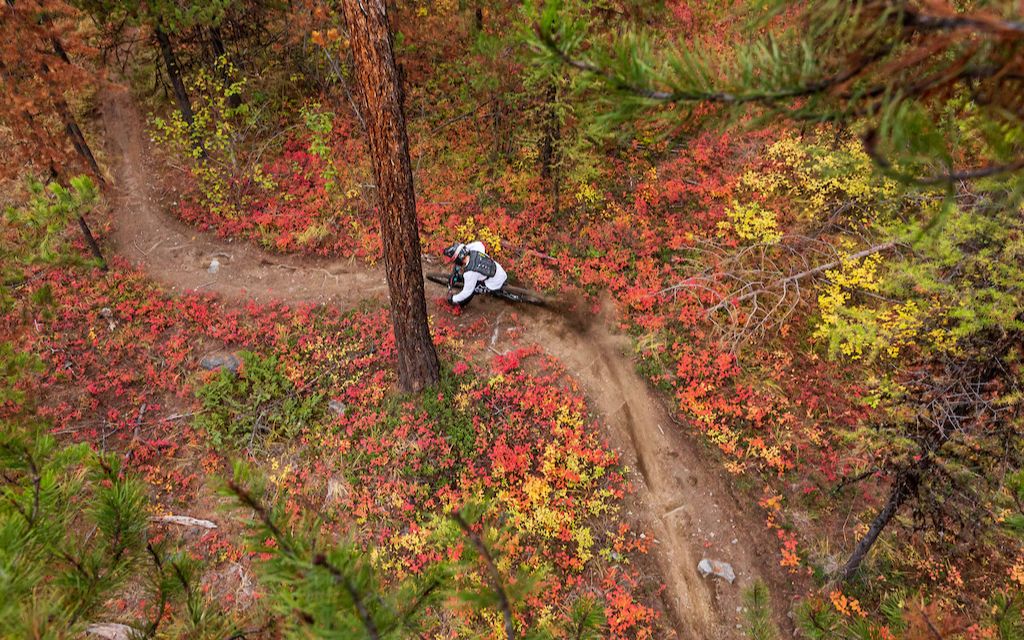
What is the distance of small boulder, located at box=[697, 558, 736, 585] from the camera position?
9.77m

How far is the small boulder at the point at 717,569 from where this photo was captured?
32.1 feet

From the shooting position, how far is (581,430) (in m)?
11.7

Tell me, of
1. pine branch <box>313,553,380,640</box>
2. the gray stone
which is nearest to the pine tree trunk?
pine branch <box>313,553,380,640</box>

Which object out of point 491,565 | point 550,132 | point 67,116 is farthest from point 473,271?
point 67,116

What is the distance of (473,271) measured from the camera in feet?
43.6

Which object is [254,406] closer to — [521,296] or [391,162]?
[521,296]

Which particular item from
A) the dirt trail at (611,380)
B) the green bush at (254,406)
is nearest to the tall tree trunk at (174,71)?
the dirt trail at (611,380)

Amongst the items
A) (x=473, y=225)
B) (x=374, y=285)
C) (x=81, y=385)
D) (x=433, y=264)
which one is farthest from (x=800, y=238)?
(x=81, y=385)

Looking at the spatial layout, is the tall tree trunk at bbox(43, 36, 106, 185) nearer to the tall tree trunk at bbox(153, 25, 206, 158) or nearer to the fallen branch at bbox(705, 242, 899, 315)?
the tall tree trunk at bbox(153, 25, 206, 158)

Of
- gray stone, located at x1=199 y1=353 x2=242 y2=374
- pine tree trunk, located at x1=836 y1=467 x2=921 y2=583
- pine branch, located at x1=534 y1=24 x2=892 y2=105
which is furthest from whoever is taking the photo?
gray stone, located at x1=199 y1=353 x2=242 y2=374

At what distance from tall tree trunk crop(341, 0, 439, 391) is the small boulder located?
7.49 metres

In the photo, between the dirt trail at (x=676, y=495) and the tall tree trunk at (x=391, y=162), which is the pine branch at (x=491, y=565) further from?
the dirt trail at (x=676, y=495)

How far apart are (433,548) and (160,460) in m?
7.03

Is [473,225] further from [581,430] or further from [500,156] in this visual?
[581,430]
